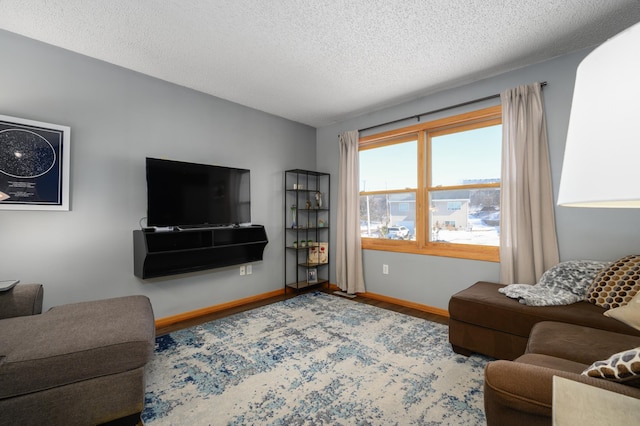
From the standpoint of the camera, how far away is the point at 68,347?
4.74 feet

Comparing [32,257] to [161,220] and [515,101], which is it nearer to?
[161,220]

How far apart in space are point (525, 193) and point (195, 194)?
3.30m

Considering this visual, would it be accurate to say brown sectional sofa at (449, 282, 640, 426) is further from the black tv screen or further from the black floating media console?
the black tv screen

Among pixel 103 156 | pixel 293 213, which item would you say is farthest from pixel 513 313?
pixel 103 156

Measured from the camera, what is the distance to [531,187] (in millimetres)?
2625

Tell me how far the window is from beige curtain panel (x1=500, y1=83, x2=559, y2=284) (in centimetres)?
18

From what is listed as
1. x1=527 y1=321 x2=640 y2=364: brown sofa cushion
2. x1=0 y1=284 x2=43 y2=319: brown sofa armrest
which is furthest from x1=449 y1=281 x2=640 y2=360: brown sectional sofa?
x1=0 y1=284 x2=43 y2=319: brown sofa armrest

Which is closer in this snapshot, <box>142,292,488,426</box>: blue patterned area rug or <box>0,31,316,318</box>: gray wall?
<box>142,292,488,426</box>: blue patterned area rug

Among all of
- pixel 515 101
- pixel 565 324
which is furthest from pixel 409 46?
pixel 565 324

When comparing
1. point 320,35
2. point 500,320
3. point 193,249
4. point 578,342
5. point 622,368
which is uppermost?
point 320,35

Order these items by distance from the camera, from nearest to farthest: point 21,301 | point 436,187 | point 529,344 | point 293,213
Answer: point 529,344 < point 21,301 < point 436,187 < point 293,213

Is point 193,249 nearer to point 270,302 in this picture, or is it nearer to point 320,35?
point 270,302

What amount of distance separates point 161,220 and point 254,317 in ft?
4.68

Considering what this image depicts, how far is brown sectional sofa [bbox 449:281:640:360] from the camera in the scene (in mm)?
1868
